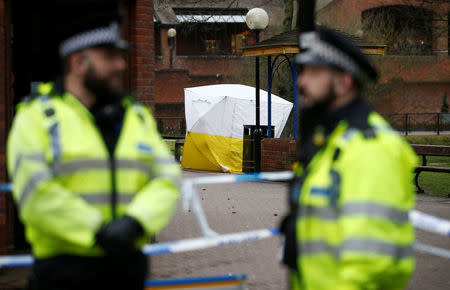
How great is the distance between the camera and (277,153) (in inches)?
598

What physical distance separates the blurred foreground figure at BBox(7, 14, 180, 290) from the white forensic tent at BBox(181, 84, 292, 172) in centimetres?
1483

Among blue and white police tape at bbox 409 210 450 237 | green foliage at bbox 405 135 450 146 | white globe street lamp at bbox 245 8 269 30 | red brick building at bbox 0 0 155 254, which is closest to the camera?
blue and white police tape at bbox 409 210 450 237

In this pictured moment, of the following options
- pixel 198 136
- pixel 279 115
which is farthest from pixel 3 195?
pixel 279 115

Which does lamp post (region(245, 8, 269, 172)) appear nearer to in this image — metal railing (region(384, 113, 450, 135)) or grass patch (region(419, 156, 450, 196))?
grass patch (region(419, 156, 450, 196))

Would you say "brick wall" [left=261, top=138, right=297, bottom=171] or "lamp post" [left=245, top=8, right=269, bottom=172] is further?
"lamp post" [left=245, top=8, right=269, bottom=172]

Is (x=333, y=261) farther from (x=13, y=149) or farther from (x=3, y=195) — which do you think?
(x=3, y=195)

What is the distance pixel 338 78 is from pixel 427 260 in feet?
17.6

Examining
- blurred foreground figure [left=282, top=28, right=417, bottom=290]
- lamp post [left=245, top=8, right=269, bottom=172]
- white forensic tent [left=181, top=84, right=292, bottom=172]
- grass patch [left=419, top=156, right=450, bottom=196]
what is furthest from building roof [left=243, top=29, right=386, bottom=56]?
blurred foreground figure [left=282, top=28, right=417, bottom=290]

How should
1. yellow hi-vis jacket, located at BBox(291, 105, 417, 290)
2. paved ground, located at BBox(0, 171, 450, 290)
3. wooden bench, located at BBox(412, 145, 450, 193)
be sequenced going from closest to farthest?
yellow hi-vis jacket, located at BBox(291, 105, 417, 290)
paved ground, located at BBox(0, 171, 450, 290)
wooden bench, located at BBox(412, 145, 450, 193)

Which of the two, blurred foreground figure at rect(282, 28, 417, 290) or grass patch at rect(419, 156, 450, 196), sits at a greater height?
blurred foreground figure at rect(282, 28, 417, 290)

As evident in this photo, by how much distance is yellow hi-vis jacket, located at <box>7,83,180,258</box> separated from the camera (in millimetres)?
2387

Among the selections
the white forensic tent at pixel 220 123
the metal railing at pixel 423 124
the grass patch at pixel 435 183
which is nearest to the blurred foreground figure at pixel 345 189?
the grass patch at pixel 435 183

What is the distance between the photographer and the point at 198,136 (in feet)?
60.0

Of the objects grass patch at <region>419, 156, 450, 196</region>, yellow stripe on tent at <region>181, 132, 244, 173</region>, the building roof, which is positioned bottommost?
grass patch at <region>419, 156, 450, 196</region>
